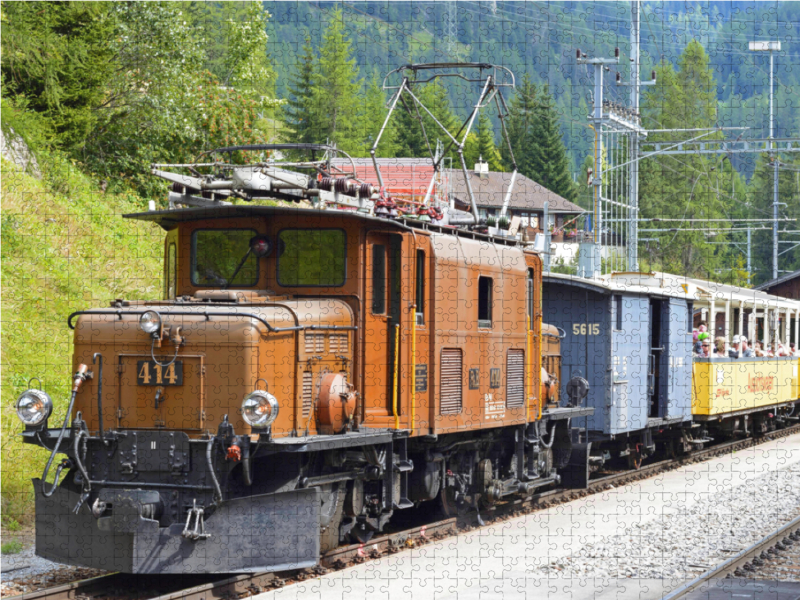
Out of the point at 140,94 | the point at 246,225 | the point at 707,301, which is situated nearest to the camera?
the point at 246,225

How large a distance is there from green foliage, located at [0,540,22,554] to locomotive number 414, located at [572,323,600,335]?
942 cm

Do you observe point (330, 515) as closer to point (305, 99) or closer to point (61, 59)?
point (305, 99)

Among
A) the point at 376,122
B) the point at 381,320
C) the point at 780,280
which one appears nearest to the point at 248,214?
the point at 381,320

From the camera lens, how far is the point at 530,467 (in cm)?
1312

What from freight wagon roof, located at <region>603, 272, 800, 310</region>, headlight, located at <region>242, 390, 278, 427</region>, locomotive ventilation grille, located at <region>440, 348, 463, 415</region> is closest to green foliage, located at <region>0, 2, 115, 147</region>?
freight wagon roof, located at <region>603, 272, 800, 310</region>

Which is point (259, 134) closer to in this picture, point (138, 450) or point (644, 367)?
point (644, 367)

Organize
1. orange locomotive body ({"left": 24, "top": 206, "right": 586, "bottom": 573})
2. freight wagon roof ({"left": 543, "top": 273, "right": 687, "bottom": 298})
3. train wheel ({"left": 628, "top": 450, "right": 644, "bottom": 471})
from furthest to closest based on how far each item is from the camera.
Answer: train wheel ({"left": 628, "top": 450, "right": 644, "bottom": 471}) → freight wagon roof ({"left": 543, "top": 273, "right": 687, "bottom": 298}) → orange locomotive body ({"left": 24, "top": 206, "right": 586, "bottom": 573})

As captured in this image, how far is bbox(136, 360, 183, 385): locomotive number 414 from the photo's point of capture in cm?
854

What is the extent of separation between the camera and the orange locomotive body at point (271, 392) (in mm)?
8227

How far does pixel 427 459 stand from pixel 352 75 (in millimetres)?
8130

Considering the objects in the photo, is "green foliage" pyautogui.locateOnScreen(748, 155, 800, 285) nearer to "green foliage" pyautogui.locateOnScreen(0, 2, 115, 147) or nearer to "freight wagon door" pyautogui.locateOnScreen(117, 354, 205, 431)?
"freight wagon door" pyautogui.locateOnScreen(117, 354, 205, 431)

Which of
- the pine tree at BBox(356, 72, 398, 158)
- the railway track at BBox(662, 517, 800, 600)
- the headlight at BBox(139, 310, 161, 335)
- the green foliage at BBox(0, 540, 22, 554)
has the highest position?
the pine tree at BBox(356, 72, 398, 158)

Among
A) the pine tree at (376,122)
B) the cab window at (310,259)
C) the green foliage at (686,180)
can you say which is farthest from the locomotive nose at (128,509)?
the green foliage at (686,180)

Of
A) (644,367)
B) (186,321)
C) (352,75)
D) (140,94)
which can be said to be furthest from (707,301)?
(186,321)
